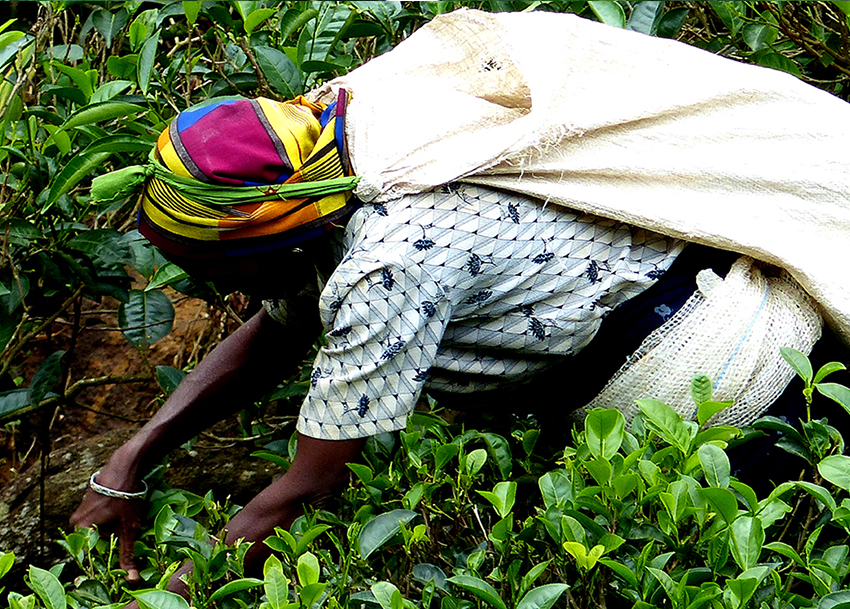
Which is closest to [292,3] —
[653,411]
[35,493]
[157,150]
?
[157,150]

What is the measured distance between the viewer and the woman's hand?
6.09ft

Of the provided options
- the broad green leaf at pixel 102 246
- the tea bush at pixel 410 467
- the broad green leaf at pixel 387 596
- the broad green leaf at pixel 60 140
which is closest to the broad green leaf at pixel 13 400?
the tea bush at pixel 410 467

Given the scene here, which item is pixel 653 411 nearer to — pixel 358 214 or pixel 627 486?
pixel 627 486

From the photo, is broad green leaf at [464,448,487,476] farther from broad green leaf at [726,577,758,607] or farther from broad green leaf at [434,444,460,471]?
broad green leaf at [726,577,758,607]

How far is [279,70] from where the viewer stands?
2.23 m

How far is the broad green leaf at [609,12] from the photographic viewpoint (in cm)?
227

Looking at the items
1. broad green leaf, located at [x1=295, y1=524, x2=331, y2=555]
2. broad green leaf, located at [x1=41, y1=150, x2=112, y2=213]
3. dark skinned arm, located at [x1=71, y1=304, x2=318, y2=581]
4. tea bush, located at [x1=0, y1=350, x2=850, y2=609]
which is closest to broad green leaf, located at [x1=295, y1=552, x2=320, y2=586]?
tea bush, located at [x1=0, y1=350, x2=850, y2=609]

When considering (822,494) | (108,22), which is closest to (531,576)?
(822,494)

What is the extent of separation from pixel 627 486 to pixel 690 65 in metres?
0.86

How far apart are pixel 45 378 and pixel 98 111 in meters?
0.75

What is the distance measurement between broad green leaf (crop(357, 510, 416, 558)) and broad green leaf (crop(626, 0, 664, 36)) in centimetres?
144

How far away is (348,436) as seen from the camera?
5.46ft

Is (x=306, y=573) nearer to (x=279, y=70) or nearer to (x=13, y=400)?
(x=279, y=70)

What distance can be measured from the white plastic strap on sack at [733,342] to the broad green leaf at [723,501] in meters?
0.51
